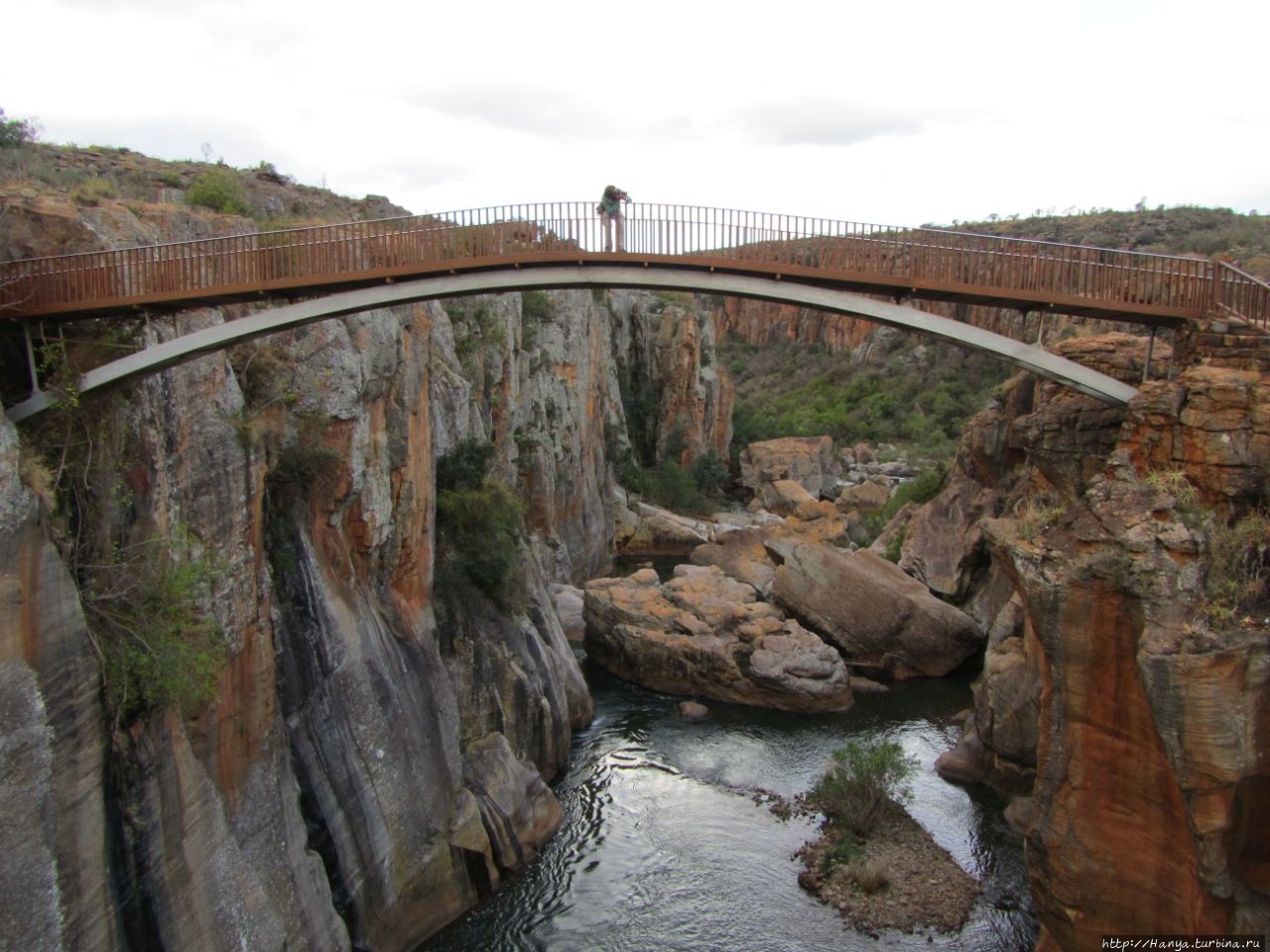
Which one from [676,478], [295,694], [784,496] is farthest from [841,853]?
[784,496]

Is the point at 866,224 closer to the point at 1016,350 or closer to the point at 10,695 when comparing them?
the point at 1016,350

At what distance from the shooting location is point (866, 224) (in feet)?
45.8

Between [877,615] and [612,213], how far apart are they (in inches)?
695

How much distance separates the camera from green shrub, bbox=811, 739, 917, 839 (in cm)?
1852

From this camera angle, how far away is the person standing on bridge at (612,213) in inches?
543

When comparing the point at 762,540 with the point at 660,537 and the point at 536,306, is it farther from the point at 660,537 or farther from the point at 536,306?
the point at 536,306

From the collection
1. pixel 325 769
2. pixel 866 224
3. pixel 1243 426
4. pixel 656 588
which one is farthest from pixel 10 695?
pixel 656 588

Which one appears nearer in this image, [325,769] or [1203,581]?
[1203,581]

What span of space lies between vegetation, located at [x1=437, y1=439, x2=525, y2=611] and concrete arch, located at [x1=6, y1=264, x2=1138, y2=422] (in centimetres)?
776

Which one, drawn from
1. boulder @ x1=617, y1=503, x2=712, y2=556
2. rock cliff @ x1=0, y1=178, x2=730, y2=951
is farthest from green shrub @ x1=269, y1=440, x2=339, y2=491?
boulder @ x1=617, y1=503, x2=712, y2=556

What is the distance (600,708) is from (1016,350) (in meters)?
15.6

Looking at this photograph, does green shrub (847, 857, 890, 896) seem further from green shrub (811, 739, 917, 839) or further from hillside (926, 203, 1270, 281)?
hillside (926, 203, 1270, 281)

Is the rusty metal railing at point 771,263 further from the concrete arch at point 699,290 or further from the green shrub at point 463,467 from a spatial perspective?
the green shrub at point 463,467

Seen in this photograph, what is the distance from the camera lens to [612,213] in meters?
13.9
